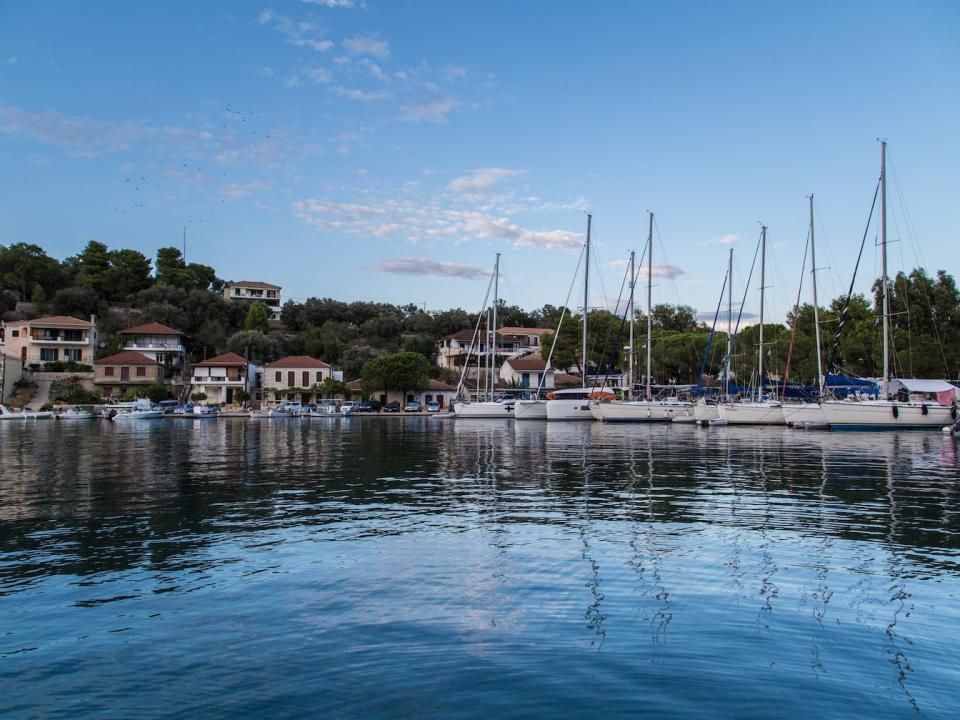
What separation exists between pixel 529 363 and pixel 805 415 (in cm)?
5359

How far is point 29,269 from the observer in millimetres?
110375

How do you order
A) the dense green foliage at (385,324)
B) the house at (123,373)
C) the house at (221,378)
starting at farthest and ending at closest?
1. the house at (221,378)
2. the house at (123,373)
3. the dense green foliage at (385,324)

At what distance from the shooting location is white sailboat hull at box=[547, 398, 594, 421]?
63.4 meters

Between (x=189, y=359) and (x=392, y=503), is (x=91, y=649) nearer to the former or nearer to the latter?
(x=392, y=503)

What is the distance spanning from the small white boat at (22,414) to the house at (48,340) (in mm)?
13214

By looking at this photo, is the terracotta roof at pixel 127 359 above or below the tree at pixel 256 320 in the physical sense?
below

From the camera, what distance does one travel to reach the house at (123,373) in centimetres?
8756

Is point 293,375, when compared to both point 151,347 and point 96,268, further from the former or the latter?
point 96,268

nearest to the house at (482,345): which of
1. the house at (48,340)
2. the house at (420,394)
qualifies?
the house at (420,394)

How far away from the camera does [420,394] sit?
94.9 m

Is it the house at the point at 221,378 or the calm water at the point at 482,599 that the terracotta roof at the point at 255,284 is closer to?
the house at the point at 221,378

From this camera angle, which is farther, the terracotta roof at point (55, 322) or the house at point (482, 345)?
the house at point (482, 345)

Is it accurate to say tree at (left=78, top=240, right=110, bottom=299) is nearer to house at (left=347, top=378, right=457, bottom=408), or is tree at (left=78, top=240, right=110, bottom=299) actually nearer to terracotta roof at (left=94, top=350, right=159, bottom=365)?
terracotta roof at (left=94, top=350, right=159, bottom=365)

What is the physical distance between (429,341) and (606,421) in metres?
55.5
